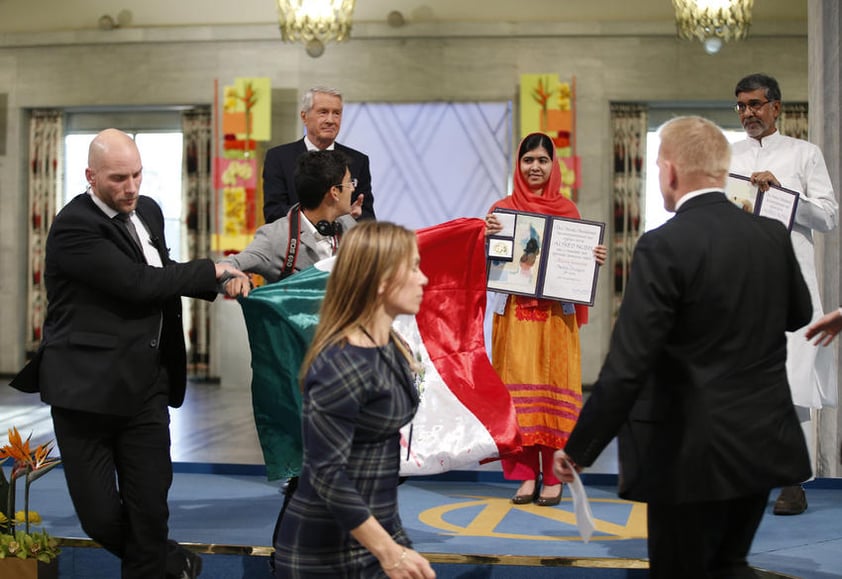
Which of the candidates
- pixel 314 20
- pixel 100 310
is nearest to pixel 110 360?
pixel 100 310

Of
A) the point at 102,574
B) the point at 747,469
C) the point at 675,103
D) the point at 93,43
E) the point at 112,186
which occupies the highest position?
the point at 93,43

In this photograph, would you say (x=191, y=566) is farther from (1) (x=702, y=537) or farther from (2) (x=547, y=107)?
(2) (x=547, y=107)

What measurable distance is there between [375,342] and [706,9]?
6.87 meters

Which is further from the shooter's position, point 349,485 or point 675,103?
point 675,103

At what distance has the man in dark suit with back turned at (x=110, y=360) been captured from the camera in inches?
121

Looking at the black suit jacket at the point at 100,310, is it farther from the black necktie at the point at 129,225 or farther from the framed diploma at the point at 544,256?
the framed diploma at the point at 544,256

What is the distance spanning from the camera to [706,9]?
826 centimetres

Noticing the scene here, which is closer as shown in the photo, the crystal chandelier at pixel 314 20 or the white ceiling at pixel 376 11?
the crystal chandelier at pixel 314 20

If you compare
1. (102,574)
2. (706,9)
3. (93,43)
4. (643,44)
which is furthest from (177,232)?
(102,574)

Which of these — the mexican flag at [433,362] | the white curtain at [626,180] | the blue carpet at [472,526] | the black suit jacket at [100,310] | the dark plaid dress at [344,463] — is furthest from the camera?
the white curtain at [626,180]

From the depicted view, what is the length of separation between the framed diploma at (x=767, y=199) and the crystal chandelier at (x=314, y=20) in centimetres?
486

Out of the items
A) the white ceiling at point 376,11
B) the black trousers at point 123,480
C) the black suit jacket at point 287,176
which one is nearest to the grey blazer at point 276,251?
the black trousers at point 123,480

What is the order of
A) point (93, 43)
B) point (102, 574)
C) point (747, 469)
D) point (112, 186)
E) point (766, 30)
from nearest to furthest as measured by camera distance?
point (747, 469), point (112, 186), point (102, 574), point (766, 30), point (93, 43)

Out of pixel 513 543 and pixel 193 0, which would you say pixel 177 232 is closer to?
pixel 193 0
